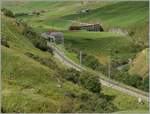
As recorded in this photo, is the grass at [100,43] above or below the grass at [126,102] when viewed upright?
above

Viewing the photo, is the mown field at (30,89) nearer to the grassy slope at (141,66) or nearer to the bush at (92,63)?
the bush at (92,63)

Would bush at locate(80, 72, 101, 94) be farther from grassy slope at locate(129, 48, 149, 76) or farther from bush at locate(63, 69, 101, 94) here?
grassy slope at locate(129, 48, 149, 76)

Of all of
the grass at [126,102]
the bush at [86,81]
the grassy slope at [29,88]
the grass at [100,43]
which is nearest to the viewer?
the grassy slope at [29,88]

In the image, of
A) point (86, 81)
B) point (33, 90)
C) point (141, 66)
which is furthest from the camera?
point (141, 66)

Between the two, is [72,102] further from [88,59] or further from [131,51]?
[131,51]

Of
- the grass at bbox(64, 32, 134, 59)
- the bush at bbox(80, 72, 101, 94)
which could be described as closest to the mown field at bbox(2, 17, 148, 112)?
the bush at bbox(80, 72, 101, 94)

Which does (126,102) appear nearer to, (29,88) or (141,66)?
(29,88)

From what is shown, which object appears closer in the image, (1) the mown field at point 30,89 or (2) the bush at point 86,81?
(1) the mown field at point 30,89

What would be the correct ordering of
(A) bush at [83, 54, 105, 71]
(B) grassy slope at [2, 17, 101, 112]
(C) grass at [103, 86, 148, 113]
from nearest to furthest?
1. (B) grassy slope at [2, 17, 101, 112]
2. (C) grass at [103, 86, 148, 113]
3. (A) bush at [83, 54, 105, 71]

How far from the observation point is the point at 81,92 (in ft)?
149

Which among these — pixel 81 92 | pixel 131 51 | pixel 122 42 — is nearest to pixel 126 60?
pixel 131 51

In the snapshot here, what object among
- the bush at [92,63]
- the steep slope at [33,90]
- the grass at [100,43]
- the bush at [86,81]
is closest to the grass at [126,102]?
the bush at [86,81]

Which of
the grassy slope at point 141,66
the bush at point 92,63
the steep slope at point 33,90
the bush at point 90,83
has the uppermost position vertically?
the steep slope at point 33,90

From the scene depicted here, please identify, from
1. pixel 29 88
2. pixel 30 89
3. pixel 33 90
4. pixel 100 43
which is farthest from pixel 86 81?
pixel 100 43
